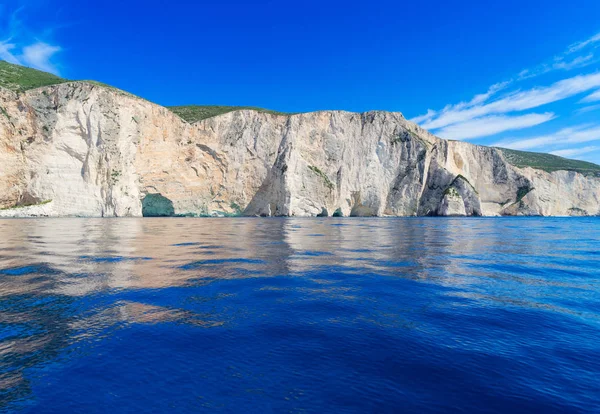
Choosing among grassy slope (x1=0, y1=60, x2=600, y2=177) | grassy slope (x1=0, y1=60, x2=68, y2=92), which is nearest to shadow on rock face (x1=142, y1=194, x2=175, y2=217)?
grassy slope (x1=0, y1=60, x2=600, y2=177)

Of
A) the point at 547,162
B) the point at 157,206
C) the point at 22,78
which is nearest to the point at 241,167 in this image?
the point at 157,206

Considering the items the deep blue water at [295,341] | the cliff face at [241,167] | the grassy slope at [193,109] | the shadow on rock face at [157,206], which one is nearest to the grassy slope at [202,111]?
the grassy slope at [193,109]

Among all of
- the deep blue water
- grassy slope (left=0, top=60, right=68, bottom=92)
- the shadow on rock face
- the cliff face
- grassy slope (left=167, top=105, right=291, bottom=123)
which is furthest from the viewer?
grassy slope (left=167, top=105, right=291, bottom=123)

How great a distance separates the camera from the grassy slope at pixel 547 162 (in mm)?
116750

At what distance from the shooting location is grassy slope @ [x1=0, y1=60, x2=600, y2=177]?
71.3 meters

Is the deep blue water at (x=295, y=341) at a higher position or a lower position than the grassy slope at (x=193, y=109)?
lower

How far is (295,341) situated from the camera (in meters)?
5.51

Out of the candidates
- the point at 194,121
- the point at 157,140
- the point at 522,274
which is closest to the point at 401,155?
the point at 194,121

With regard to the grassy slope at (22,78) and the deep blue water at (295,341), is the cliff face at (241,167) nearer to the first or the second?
the grassy slope at (22,78)

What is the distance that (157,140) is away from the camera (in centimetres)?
7838

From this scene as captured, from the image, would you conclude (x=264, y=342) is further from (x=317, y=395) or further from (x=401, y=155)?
(x=401, y=155)

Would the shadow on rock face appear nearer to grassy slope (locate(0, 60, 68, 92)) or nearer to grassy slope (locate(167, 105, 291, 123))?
grassy slope (locate(167, 105, 291, 123))

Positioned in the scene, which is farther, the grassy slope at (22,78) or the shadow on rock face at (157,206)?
the shadow on rock face at (157,206)

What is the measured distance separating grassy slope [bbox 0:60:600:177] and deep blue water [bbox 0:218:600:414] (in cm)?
8188
